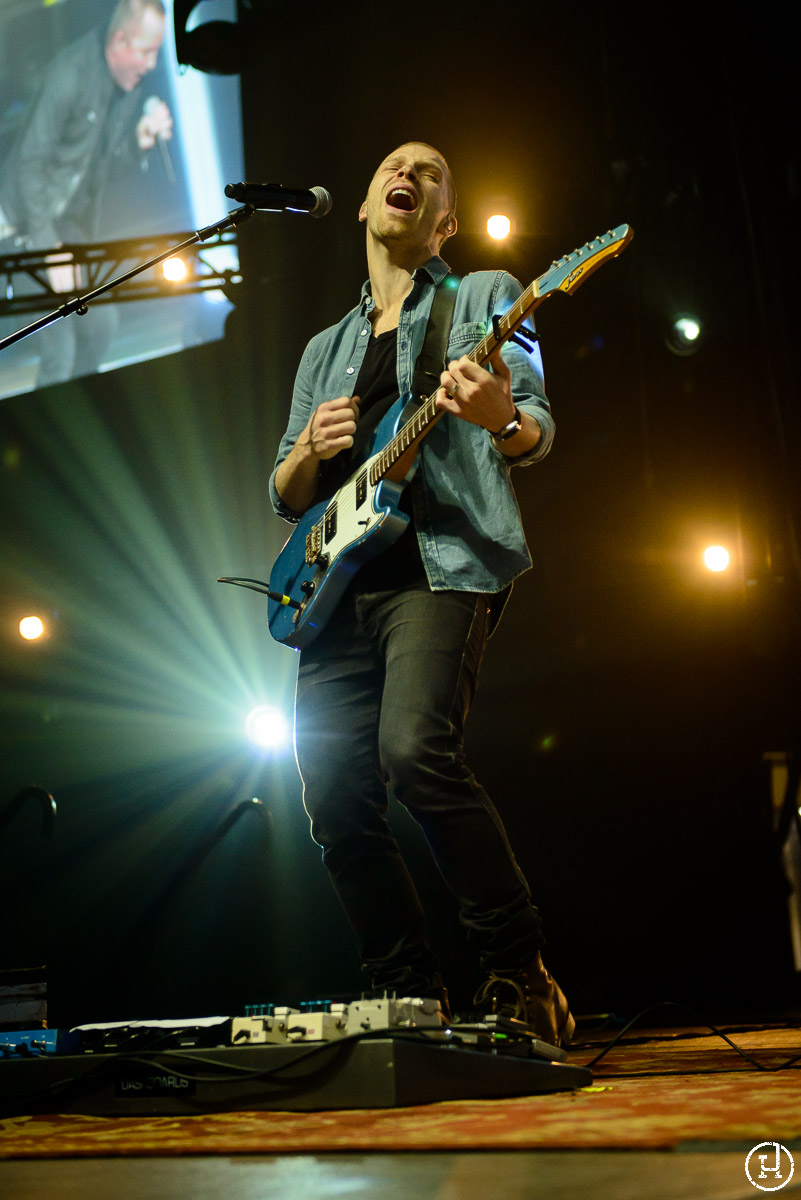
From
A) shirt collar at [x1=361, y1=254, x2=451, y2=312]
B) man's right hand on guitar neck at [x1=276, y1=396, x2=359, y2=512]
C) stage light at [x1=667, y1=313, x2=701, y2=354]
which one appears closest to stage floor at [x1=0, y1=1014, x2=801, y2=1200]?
man's right hand on guitar neck at [x1=276, y1=396, x2=359, y2=512]

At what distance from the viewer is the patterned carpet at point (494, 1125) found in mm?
801

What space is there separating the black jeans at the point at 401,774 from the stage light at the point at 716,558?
1668 millimetres

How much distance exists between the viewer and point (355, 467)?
2.04m

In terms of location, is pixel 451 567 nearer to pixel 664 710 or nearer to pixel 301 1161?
pixel 301 1161

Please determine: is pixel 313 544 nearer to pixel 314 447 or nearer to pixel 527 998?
pixel 314 447

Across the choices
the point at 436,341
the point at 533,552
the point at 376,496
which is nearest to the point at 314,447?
the point at 376,496

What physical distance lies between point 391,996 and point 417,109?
3411 millimetres

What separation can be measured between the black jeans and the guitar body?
0.05 metres

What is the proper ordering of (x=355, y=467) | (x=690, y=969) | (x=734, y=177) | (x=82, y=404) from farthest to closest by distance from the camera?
1. (x=82, y=404)
2. (x=734, y=177)
3. (x=690, y=969)
4. (x=355, y=467)

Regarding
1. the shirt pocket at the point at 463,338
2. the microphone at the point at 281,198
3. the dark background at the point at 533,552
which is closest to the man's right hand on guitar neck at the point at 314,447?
the shirt pocket at the point at 463,338

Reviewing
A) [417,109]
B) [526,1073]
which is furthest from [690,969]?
[417,109]

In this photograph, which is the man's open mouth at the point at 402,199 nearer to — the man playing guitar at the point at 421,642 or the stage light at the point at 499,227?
the man playing guitar at the point at 421,642

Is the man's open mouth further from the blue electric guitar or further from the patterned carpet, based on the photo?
the patterned carpet

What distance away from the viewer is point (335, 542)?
1914 mm
